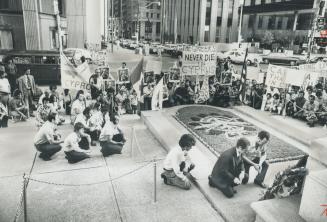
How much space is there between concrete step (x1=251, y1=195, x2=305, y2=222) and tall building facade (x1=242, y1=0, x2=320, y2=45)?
134 feet

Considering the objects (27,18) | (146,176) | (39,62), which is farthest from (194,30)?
(146,176)

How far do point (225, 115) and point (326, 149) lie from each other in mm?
7671

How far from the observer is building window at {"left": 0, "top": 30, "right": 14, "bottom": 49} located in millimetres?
24109

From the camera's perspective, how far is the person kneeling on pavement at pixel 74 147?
290 inches

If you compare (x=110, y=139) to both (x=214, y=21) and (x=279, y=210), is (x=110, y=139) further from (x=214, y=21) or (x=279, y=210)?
(x=214, y=21)

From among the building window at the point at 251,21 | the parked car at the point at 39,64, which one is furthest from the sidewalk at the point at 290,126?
the building window at the point at 251,21

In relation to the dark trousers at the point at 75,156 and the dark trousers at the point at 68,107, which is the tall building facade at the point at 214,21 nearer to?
the dark trousers at the point at 68,107

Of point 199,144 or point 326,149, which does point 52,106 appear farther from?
point 326,149

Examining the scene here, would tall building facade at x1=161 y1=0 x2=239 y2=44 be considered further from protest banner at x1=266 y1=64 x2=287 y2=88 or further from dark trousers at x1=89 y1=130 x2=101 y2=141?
dark trousers at x1=89 y1=130 x2=101 y2=141

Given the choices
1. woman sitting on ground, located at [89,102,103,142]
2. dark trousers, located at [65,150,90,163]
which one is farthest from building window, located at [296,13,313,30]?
dark trousers, located at [65,150,90,163]

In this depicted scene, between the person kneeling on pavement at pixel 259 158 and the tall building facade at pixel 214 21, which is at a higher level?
the tall building facade at pixel 214 21

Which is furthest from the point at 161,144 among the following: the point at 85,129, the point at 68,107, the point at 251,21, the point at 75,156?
the point at 251,21

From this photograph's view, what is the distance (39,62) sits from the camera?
55.8 feet

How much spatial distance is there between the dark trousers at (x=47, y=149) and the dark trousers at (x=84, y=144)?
0.70 meters
